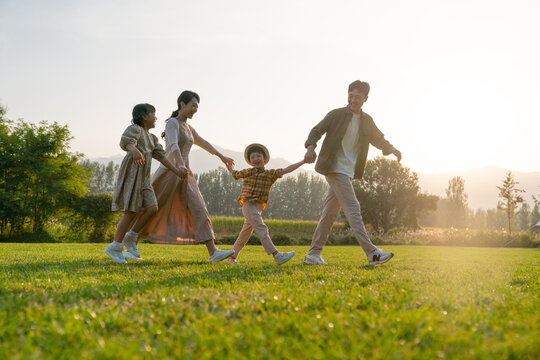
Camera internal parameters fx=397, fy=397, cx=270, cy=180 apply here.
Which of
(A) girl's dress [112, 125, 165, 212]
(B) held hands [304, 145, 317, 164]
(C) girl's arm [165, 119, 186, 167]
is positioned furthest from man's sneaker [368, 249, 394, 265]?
(A) girl's dress [112, 125, 165, 212]

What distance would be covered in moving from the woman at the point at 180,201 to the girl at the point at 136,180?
217 millimetres

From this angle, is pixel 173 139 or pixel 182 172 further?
pixel 173 139

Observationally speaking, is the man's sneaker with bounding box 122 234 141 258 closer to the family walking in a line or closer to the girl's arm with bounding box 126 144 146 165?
the family walking in a line

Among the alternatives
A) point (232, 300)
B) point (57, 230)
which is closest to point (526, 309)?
point (232, 300)

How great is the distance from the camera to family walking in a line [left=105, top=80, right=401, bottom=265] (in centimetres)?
530

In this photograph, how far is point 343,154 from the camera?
5.77m

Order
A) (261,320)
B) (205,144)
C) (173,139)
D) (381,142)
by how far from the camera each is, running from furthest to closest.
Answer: (205,144) < (381,142) < (173,139) < (261,320)

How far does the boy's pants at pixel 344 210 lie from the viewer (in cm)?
542

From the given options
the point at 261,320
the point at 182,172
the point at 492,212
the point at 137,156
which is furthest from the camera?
the point at 492,212

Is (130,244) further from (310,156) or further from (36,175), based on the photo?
(36,175)

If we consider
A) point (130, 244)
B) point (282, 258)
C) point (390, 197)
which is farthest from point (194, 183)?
point (390, 197)

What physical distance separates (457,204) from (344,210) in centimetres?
6521

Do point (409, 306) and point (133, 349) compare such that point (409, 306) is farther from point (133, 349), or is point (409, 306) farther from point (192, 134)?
point (192, 134)

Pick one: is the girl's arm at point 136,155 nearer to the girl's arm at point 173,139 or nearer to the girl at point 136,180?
the girl at point 136,180
